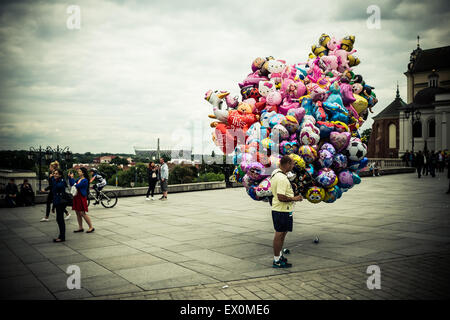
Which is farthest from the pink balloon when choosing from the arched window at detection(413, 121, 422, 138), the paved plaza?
the arched window at detection(413, 121, 422, 138)

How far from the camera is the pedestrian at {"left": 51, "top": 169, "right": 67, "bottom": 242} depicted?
891 centimetres

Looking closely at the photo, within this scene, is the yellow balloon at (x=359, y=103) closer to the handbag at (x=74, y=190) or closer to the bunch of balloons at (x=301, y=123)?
the bunch of balloons at (x=301, y=123)

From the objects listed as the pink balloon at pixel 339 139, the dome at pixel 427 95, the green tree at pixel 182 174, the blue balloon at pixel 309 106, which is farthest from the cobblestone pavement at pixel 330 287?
the dome at pixel 427 95

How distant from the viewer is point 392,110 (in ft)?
244

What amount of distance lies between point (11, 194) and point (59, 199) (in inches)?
290

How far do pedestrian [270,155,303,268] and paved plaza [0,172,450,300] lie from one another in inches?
11.2

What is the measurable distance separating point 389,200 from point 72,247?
1261 centimetres

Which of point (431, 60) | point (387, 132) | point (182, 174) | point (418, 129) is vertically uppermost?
point (431, 60)

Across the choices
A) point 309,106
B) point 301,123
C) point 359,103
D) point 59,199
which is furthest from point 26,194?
point 359,103

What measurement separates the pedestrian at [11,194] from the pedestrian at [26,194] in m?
0.22

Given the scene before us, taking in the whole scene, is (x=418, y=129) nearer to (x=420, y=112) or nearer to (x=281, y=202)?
(x=420, y=112)

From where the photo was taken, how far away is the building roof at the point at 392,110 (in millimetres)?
73000
